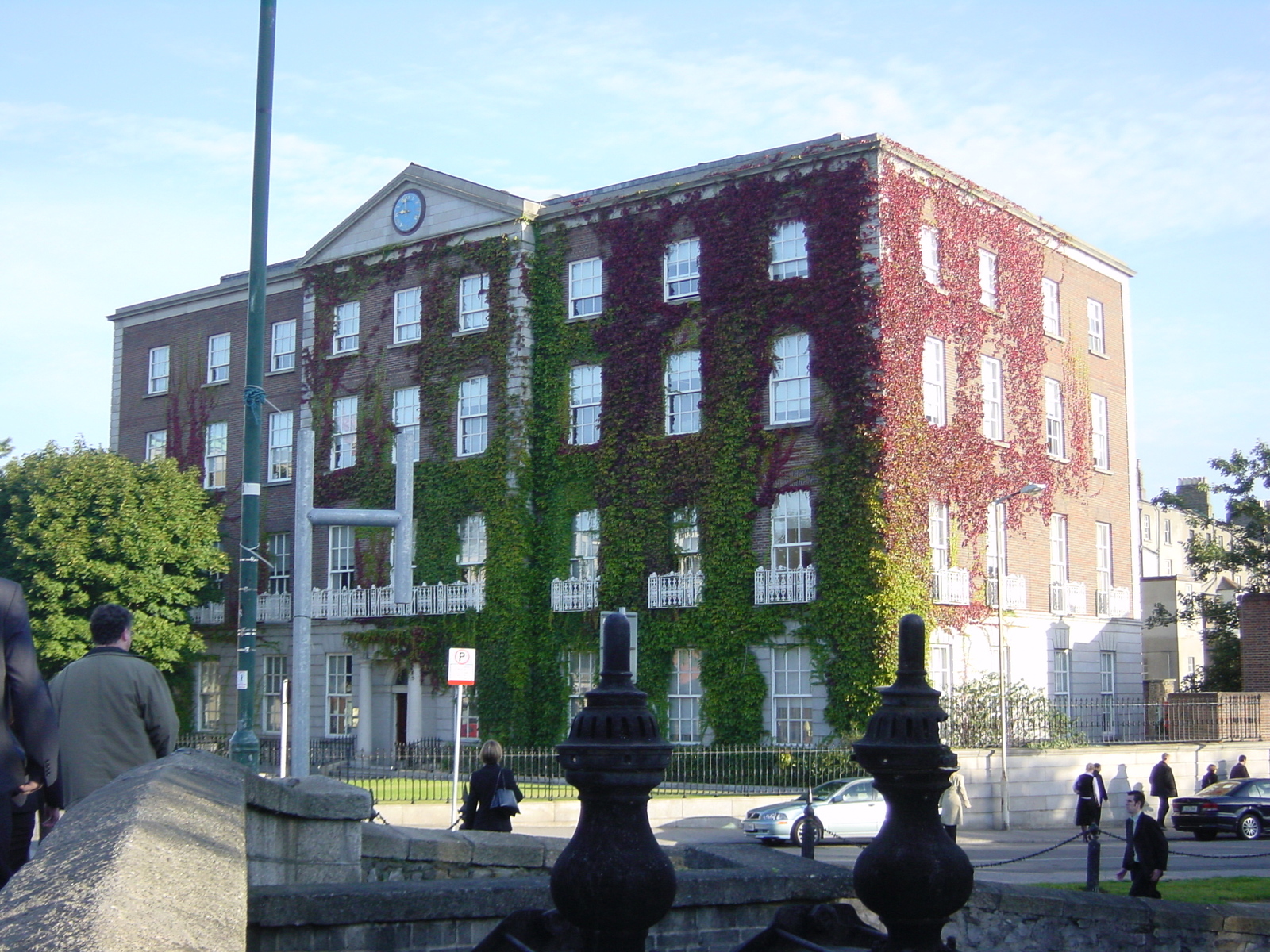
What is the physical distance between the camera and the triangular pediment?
40.0 metres

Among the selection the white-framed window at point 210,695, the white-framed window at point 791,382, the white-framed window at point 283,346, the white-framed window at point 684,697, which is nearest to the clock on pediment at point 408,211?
the white-framed window at point 283,346

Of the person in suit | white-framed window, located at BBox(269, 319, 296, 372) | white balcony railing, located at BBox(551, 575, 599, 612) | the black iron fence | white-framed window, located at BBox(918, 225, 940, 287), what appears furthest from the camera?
white-framed window, located at BBox(269, 319, 296, 372)

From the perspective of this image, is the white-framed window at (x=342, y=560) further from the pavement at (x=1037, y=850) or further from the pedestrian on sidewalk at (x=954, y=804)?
the pedestrian on sidewalk at (x=954, y=804)

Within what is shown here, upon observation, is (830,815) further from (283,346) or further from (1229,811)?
(283,346)

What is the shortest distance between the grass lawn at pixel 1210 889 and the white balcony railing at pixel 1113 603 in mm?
21557

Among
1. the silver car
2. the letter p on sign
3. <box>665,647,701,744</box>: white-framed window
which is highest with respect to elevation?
the letter p on sign

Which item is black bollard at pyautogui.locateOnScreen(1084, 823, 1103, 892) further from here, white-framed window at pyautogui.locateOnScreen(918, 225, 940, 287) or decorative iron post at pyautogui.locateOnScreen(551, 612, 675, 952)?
white-framed window at pyautogui.locateOnScreen(918, 225, 940, 287)

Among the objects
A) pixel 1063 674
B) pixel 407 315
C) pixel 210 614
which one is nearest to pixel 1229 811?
pixel 1063 674

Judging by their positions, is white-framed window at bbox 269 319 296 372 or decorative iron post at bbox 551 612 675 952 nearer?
decorative iron post at bbox 551 612 675 952

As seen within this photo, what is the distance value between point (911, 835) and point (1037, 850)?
2316 cm

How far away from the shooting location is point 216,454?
47438 mm

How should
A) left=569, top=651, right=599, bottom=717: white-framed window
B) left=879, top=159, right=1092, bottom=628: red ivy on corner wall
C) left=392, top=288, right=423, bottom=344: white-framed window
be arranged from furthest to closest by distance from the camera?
left=392, top=288, right=423, bottom=344: white-framed window < left=569, top=651, right=599, bottom=717: white-framed window < left=879, top=159, right=1092, bottom=628: red ivy on corner wall

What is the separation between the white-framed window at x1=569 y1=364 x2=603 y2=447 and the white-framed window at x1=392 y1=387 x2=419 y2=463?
5.35 metres

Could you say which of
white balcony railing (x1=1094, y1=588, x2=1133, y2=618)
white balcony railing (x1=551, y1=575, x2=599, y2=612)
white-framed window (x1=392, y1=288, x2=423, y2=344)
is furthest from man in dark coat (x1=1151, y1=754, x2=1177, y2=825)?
white-framed window (x1=392, y1=288, x2=423, y2=344)
